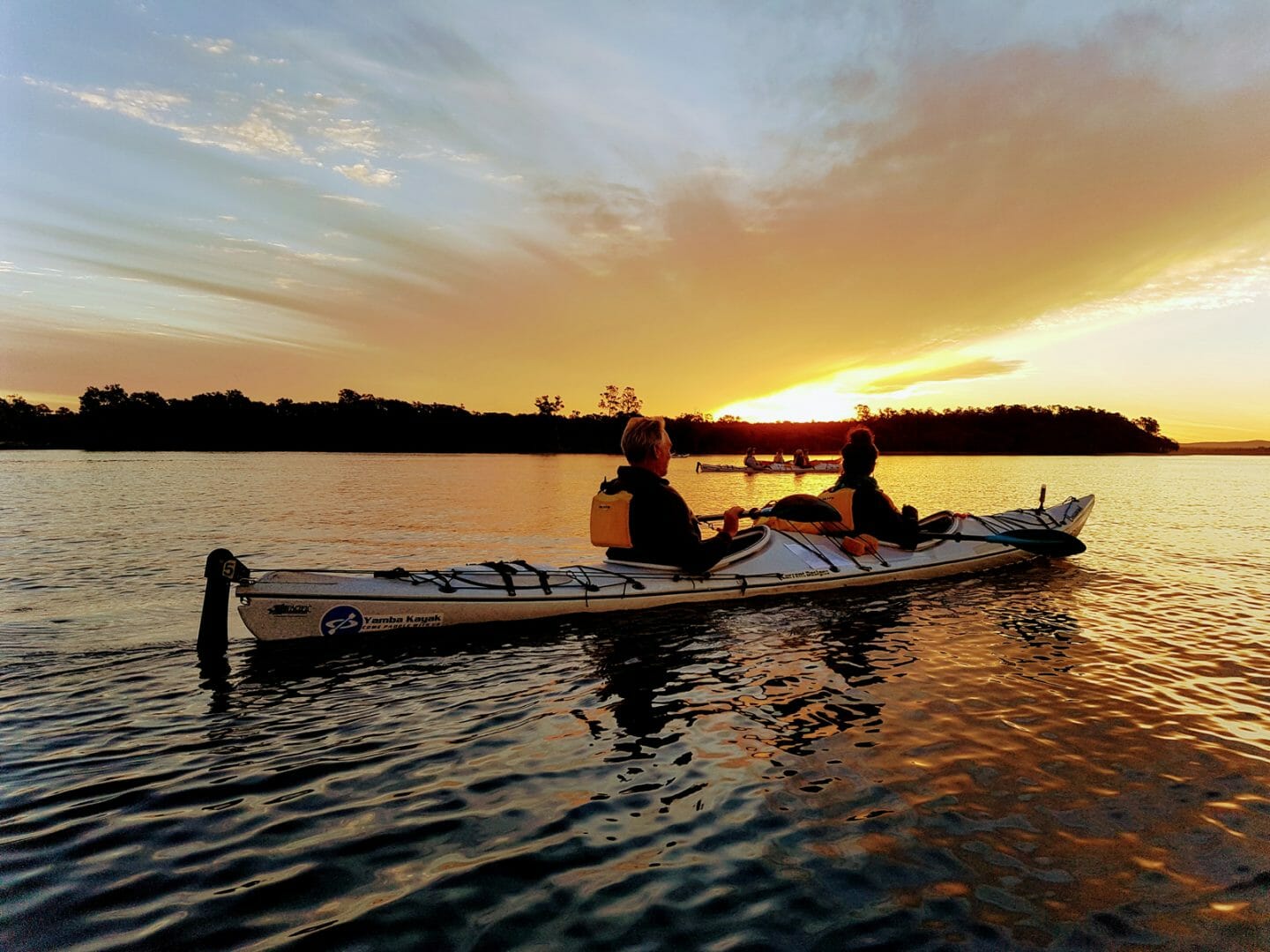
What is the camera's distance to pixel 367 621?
8.28 m

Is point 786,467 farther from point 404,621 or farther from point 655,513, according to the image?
point 404,621

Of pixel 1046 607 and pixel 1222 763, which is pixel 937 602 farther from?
pixel 1222 763

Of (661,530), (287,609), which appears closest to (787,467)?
(661,530)

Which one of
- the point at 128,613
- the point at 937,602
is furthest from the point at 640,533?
the point at 128,613

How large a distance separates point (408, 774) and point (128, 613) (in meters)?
7.83

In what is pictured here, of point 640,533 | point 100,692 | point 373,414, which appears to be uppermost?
point 373,414

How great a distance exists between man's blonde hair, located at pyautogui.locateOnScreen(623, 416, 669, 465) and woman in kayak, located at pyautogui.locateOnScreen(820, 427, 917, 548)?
4.49m

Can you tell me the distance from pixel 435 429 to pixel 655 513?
141m

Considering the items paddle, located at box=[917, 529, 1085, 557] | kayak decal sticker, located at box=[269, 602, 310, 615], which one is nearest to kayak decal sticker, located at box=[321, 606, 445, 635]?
kayak decal sticker, located at box=[269, 602, 310, 615]

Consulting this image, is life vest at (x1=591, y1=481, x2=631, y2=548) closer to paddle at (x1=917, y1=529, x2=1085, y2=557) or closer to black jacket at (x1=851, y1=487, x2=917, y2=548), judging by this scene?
black jacket at (x1=851, y1=487, x2=917, y2=548)

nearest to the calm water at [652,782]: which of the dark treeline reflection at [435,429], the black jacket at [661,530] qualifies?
the black jacket at [661,530]

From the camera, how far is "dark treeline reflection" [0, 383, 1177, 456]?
132 metres

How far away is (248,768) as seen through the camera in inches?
196

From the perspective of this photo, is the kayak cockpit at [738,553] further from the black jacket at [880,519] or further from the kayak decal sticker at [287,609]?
the kayak decal sticker at [287,609]
